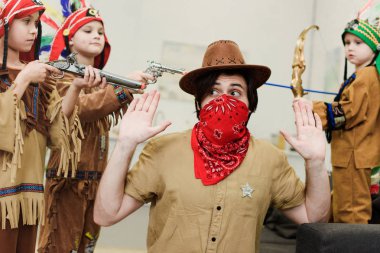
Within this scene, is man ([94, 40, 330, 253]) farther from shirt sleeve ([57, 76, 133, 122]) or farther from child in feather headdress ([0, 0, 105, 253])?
shirt sleeve ([57, 76, 133, 122])

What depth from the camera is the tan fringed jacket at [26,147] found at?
154 centimetres

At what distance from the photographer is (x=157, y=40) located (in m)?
5.43

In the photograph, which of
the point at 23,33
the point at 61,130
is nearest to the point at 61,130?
the point at 61,130

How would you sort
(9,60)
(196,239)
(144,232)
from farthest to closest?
1. (144,232)
2. (9,60)
3. (196,239)

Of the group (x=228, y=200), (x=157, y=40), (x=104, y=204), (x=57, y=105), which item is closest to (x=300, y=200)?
(x=228, y=200)

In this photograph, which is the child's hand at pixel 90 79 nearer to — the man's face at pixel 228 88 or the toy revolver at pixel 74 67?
the toy revolver at pixel 74 67

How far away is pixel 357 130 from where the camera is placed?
2588mm

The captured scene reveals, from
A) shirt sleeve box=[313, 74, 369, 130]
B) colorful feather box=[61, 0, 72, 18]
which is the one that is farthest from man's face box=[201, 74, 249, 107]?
colorful feather box=[61, 0, 72, 18]

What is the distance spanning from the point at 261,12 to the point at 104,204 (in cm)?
467

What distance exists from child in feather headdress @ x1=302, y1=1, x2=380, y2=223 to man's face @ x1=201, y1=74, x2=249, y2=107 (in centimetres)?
106

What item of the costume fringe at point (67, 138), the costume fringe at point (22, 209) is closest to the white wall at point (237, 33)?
the costume fringe at point (67, 138)

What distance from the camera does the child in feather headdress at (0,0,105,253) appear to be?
1548 mm

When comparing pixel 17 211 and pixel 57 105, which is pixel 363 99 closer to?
pixel 57 105

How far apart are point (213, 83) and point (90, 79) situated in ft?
1.67
